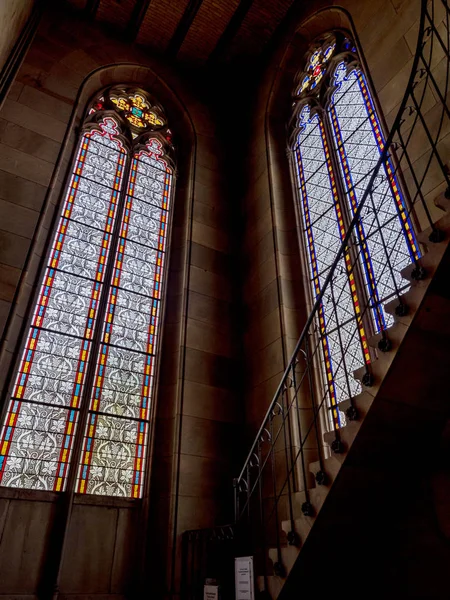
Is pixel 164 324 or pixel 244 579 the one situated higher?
pixel 164 324

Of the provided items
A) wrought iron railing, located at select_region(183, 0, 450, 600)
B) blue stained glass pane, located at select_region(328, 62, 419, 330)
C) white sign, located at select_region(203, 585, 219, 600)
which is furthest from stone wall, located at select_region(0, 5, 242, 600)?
blue stained glass pane, located at select_region(328, 62, 419, 330)

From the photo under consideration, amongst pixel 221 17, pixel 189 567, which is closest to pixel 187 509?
pixel 189 567

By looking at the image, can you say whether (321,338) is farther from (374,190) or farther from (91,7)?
(91,7)

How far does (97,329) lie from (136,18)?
20.2 feet

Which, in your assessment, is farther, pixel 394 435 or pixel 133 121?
pixel 133 121

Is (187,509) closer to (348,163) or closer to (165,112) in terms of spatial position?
(348,163)

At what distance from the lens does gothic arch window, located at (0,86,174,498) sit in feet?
15.8

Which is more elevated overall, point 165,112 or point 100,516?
point 165,112

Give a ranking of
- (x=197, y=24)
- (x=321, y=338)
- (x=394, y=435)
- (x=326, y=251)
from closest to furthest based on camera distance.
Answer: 1. (x=394, y=435)
2. (x=321, y=338)
3. (x=326, y=251)
4. (x=197, y=24)

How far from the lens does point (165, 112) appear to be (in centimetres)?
848

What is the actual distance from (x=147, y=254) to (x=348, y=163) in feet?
10.2

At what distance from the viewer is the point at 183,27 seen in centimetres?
862

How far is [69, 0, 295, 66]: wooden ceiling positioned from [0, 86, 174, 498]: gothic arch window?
1656 mm

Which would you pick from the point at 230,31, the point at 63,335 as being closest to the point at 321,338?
the point at 63,335
